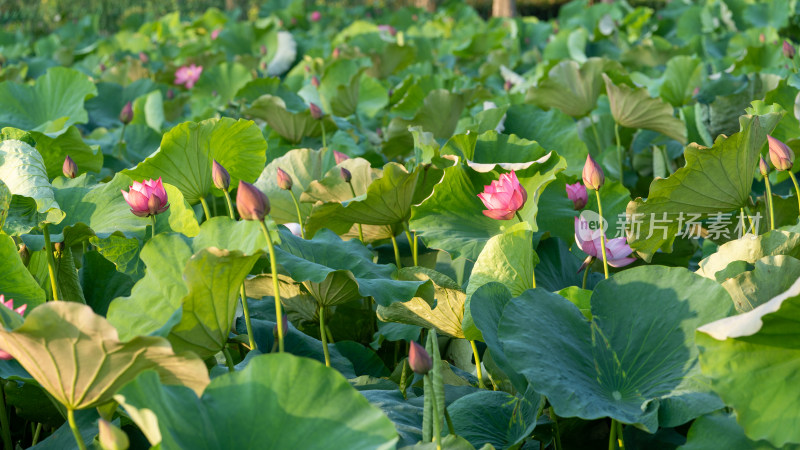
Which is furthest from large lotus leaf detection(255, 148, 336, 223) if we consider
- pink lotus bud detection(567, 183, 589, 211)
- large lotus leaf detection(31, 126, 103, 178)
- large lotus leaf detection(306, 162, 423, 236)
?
pink lotus bud detection(567, 183, 589, 211)

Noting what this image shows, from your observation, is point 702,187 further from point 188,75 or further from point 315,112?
point 188,75

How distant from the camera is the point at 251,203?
107 cm

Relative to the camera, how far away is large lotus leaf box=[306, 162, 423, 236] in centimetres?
162

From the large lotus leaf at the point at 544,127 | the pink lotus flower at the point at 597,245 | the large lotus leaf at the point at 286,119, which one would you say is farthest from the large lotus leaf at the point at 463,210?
the large lotus leaf at the point at 286,119

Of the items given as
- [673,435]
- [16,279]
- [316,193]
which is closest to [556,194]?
[316,193]

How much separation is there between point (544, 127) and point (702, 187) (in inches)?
29.1

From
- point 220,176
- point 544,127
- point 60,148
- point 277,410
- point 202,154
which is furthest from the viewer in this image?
point 544,127

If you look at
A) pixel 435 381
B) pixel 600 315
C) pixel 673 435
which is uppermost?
pixel 435 381

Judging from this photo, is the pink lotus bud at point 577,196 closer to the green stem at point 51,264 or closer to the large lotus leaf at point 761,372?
the large lotus leaf at point 761,372

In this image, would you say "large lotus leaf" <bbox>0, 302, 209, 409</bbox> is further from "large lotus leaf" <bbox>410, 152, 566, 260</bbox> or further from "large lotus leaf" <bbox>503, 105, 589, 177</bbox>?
"large lotus leaf" <bbox>503, 105, 589, 177</bbox>

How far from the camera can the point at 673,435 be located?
3.72 ft

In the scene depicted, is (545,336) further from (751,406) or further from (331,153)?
(331,153)

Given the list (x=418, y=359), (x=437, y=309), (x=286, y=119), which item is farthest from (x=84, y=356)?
(x=286, y=119)

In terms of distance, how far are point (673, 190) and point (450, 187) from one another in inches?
17.6
